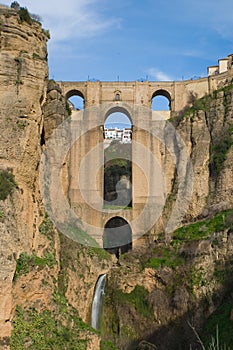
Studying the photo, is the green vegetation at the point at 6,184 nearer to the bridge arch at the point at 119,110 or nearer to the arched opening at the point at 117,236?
the arched opening at the point at 117,236

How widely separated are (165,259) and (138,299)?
3.24 metres

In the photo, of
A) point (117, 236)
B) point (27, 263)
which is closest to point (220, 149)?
point (117, 236)

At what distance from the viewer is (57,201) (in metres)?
23.7

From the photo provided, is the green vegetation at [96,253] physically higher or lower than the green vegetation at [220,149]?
lower

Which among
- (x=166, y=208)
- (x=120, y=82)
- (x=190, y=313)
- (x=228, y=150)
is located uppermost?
(x=120, y=82)

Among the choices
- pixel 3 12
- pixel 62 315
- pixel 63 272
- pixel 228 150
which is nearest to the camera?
pixel 62 315

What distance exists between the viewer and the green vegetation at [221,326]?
71.6ft

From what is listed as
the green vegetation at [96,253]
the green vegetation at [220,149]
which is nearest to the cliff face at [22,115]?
the green vegetation at [96,253]

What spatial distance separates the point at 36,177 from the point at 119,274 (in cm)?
1570

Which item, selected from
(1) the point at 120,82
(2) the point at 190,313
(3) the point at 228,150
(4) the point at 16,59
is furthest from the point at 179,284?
(1) the point at 120,82

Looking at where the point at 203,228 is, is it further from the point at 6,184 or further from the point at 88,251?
the point at 6,184

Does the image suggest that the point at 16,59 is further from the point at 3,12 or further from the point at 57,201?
the point at 57,201

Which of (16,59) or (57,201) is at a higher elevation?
(16,59)

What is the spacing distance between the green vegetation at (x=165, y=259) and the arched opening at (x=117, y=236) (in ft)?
25.4
